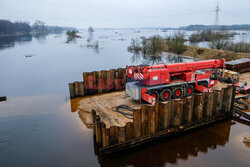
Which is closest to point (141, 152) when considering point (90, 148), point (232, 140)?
point (90, 148)

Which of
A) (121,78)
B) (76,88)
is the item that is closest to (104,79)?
(121,78)

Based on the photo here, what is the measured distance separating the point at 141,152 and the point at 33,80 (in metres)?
19.2

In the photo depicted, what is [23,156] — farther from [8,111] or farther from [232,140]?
[232,140]

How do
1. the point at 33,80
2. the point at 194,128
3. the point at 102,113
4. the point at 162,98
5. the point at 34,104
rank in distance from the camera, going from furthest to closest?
the point at 33,80
the point at 34,104
the point at 162,98
the point at 102,113
the point at 194,128

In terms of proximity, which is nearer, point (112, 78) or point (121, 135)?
point (121, 135)

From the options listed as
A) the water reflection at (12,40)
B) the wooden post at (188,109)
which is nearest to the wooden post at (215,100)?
the wooden post at (188,109)

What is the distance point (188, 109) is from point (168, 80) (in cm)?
384

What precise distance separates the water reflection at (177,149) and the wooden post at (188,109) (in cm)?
89

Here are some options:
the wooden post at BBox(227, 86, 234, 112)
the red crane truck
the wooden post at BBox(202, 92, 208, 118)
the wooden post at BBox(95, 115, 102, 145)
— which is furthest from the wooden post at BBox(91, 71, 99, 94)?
the wooden post at BBox(227, 86, 234, 112)

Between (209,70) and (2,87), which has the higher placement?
(209,70)

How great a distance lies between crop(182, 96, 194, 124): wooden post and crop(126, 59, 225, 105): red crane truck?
249 centimetres

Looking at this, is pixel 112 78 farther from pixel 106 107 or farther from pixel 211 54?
pixel 211 54

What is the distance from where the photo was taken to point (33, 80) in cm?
2297

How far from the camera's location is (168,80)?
1341 cm
